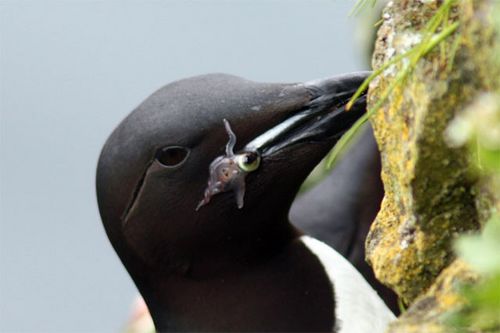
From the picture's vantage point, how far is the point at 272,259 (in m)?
4.60

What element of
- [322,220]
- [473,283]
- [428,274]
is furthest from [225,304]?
[322,220]

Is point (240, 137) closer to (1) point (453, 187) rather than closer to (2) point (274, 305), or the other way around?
(2) point (274, 305)

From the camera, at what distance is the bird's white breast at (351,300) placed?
14.7ft

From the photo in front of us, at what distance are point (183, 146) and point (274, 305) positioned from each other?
2.35 feet

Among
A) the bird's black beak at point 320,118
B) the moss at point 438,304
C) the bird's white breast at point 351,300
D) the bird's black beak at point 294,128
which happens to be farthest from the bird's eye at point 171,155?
the moss at point 438,304

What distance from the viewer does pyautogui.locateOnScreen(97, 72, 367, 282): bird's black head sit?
14.0 ft

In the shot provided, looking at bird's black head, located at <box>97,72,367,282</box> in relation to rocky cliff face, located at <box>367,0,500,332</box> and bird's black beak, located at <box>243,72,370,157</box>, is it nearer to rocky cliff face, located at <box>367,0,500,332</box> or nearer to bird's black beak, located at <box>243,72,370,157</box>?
bird's black beak, located at <box>243,72,370,157</box>

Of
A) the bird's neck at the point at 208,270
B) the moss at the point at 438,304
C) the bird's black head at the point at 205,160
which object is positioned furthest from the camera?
the bird's neck at the point at 208,270

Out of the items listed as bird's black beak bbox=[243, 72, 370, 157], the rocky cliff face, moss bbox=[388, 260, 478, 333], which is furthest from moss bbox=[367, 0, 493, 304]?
bird's black beak bbox=[243, 72, 370, 157]

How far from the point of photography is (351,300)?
454 centimetres

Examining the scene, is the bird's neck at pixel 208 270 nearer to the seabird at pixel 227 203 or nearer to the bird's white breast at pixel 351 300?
the seabird at pixel 227 203

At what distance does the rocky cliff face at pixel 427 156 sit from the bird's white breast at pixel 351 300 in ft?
2.08

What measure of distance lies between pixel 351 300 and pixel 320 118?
28.0 inches

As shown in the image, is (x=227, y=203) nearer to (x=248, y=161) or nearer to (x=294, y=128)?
(x=248, y=161)
